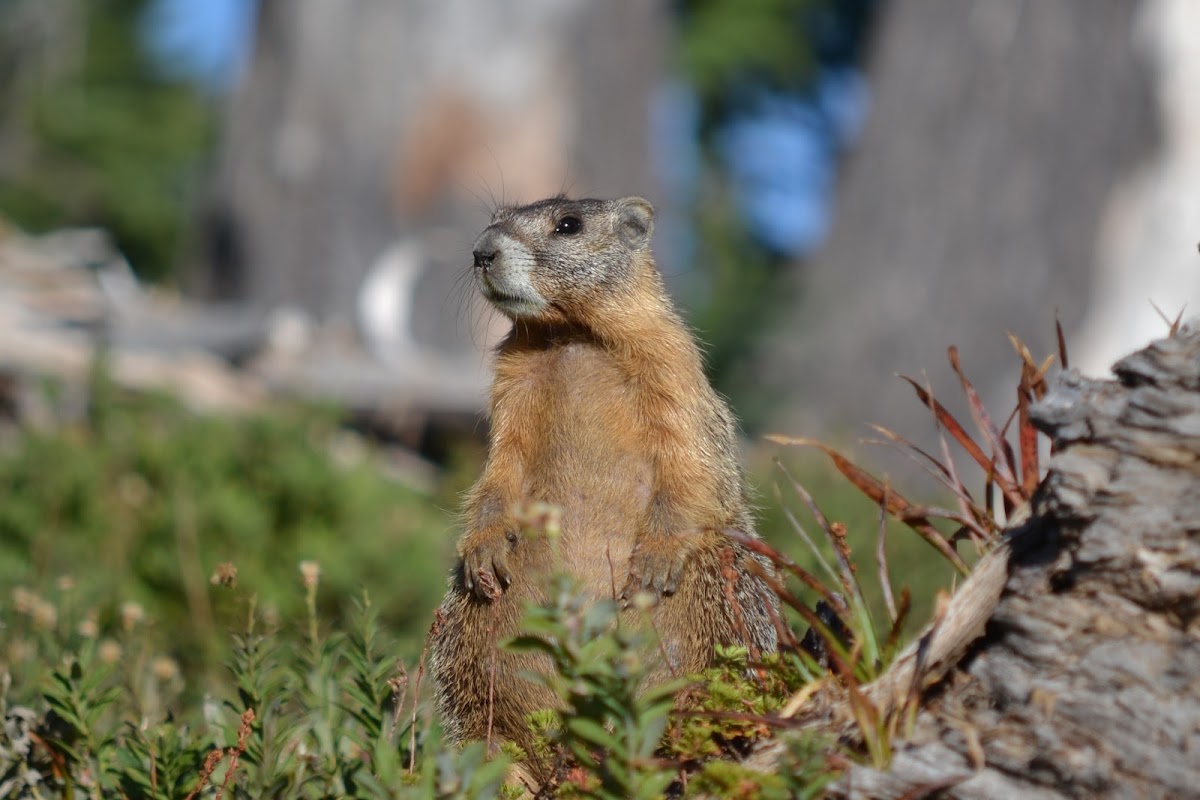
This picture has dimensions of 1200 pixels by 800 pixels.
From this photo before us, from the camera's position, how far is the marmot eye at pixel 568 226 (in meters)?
4.61

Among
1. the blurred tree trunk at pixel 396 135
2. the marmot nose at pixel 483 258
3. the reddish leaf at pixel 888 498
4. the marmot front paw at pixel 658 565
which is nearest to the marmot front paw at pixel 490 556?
the marmot front paw at pixel 658 565

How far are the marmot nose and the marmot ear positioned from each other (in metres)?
0.59

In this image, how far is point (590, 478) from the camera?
396 cm

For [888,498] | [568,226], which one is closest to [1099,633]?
[888,498]

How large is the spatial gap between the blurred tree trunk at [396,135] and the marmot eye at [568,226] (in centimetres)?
736

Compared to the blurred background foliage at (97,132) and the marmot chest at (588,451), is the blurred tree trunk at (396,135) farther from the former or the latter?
the blurred background foliage at (97,132)

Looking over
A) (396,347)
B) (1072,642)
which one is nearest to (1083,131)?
(396,347)

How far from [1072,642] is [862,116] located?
547 inches

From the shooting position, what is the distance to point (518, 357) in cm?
430

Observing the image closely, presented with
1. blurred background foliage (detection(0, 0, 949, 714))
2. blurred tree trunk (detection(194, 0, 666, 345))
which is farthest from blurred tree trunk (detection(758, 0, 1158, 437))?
blurred tree trunk (detection(194, 0, 666, 345))

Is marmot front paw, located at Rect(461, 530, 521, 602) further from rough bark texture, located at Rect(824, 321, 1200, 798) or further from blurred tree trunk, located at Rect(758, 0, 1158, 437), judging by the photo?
blurred tree trunk, located at Rect(758, 0, 1158, 437)

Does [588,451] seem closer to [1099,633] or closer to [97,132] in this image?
[1099,633]

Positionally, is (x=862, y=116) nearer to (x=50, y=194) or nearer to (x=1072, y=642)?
(x=1072, y=642)

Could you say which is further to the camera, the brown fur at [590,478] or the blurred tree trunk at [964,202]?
the blurred tree trunk at [964,202]
